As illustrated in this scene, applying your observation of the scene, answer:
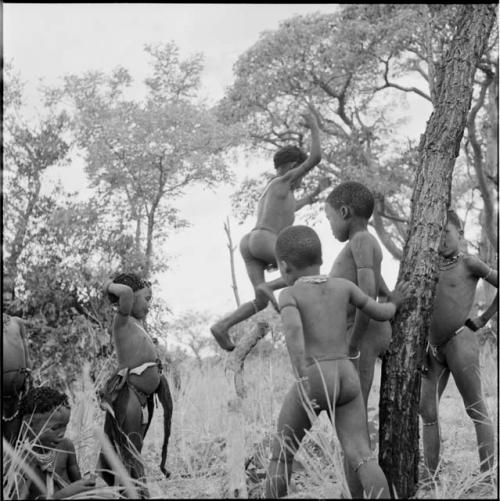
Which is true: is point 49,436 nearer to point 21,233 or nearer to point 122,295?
point 122,295

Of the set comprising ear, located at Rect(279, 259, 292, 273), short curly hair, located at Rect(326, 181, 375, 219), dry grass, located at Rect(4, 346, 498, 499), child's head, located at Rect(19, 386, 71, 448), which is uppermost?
short curly hair, located at Rect(326, 181, 375, 219)

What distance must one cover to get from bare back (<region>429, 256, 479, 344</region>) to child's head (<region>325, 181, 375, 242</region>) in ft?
2.45

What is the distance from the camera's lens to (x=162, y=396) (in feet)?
14.0

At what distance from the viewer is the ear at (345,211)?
12.0 feet

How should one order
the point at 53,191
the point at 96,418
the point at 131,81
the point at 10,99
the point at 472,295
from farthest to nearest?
the point at 131,81 < the point at 10,99 < the point at 53,191 < the point at 96,418 < the point at 472,295

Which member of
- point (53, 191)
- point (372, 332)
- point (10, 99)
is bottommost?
point (372, 332)

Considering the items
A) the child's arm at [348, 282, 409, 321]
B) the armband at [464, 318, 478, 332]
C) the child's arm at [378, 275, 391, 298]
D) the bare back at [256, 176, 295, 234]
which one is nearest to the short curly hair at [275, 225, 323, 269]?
the child's arm at [348, 282, 409, 321]

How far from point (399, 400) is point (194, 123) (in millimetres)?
15058

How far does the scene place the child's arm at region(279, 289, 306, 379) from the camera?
3.12 meters

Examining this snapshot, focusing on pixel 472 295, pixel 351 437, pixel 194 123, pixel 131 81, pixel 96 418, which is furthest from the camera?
pixel 131 81

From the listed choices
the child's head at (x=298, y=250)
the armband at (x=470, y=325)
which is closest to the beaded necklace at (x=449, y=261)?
the armband at (x=470, y=325)

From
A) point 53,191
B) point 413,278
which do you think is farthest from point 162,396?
point 53,191

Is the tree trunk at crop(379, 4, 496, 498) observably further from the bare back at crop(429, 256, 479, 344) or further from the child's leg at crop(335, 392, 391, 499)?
the bare back at crop(429, 256, 479, 344)

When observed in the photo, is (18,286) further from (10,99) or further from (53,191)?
(10,99)
